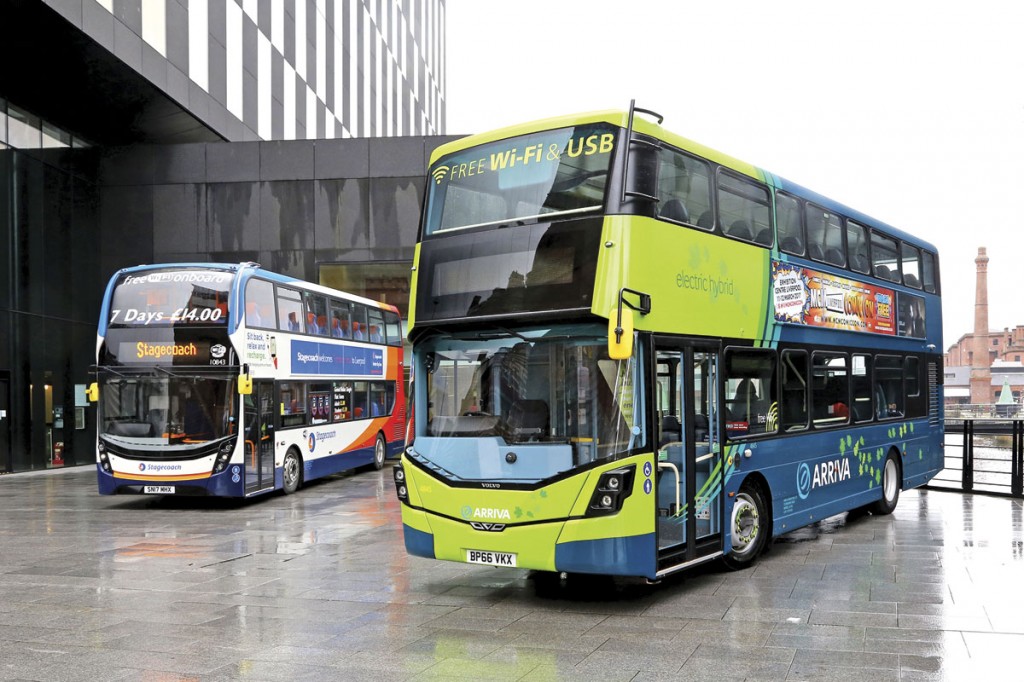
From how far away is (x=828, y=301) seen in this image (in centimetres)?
1193

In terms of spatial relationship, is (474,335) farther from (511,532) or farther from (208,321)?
(208,321)

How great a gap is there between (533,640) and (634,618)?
1.10m

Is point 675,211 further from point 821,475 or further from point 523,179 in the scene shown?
point 821,475

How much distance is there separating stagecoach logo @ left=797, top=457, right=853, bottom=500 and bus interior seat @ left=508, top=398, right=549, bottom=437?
4.07 meters

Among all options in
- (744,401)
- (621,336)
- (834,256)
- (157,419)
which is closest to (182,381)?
(157,419)

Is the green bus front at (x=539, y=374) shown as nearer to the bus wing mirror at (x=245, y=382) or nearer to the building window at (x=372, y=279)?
the bus wing mirror at (x=245, y=382)

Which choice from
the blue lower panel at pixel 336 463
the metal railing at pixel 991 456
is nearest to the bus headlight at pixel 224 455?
the blue lower panel at pixel 336 463

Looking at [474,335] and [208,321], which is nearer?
[474,335]

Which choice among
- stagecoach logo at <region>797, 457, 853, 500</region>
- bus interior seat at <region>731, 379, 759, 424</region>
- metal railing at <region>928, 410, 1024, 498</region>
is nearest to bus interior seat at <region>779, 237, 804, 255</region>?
bus interior seat at <region>731, 379, 759, 424</region>

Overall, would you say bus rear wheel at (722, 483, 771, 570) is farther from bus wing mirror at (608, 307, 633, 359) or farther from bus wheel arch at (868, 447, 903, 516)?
bus wheel arch at (868, 447, 903, 516)

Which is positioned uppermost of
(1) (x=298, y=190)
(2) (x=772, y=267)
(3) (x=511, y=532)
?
(1) (x=298, y=190)

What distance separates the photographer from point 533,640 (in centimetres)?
735

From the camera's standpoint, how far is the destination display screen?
1616 centimetres

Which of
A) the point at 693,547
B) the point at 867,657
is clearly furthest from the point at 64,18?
the point at 867,657
